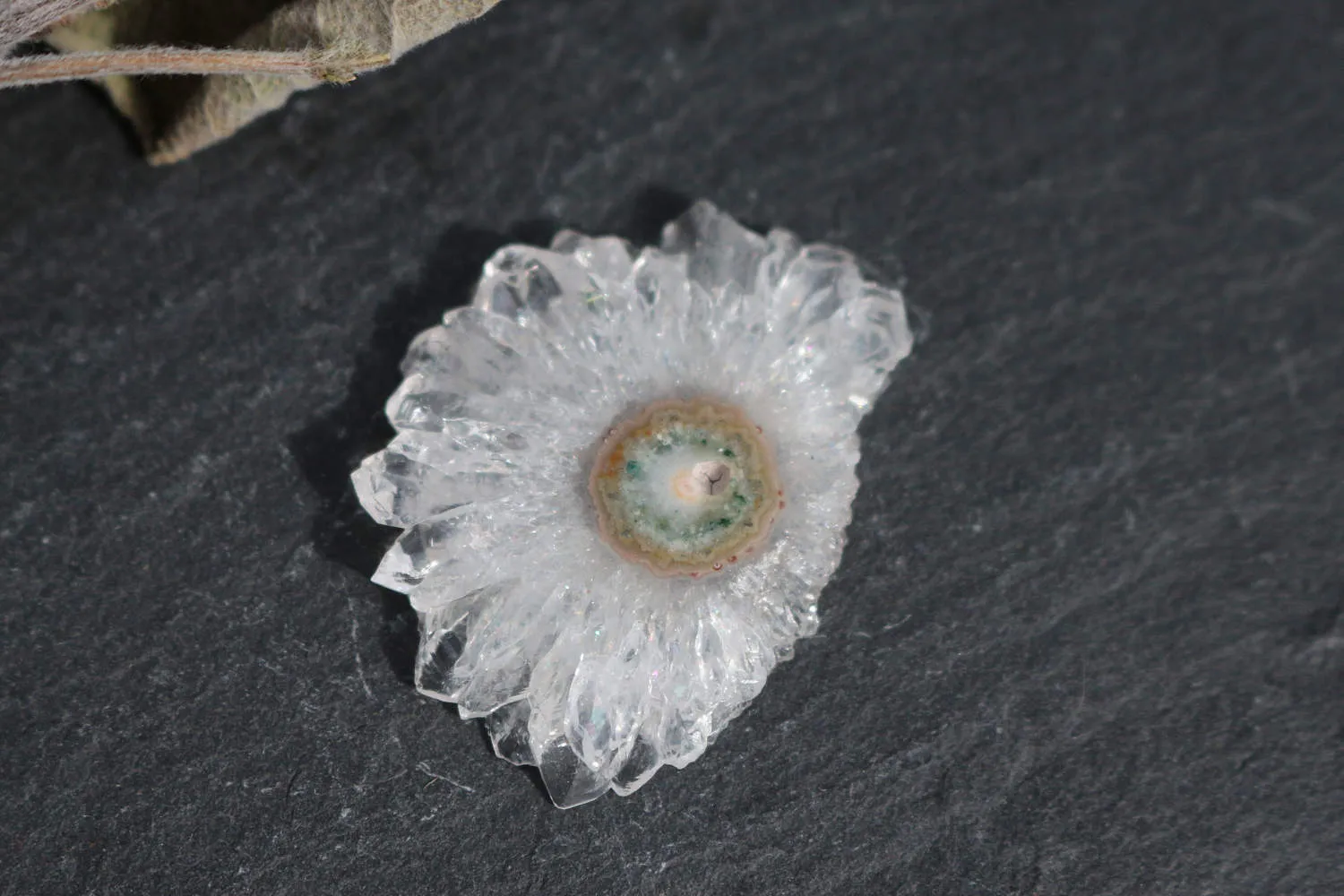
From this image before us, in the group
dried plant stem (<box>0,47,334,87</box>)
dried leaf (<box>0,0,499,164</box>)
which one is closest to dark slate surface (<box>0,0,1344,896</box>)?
dried leaf (<box>0,0,499,164</box>)

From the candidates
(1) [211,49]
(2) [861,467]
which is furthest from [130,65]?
(2) [861,467]

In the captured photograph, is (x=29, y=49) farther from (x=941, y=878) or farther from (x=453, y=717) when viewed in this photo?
(x=941, y=878)

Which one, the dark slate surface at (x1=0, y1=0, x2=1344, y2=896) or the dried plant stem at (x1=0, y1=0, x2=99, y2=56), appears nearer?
the dried plant stem at (x1=0, y1=0, x2=99, y2=56)

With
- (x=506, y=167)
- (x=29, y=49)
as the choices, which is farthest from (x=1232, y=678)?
(x=29, y=49)

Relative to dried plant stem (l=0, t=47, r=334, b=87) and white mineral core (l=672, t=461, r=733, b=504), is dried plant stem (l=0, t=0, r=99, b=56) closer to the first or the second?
dried plant stem (l=0, t=47, r=334, b=87)

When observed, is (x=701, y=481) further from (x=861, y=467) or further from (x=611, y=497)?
(x=861, y=467)

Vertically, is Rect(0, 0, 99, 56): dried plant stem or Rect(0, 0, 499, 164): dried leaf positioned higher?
Rect(0, 0, 99, 56): dried plant stem
